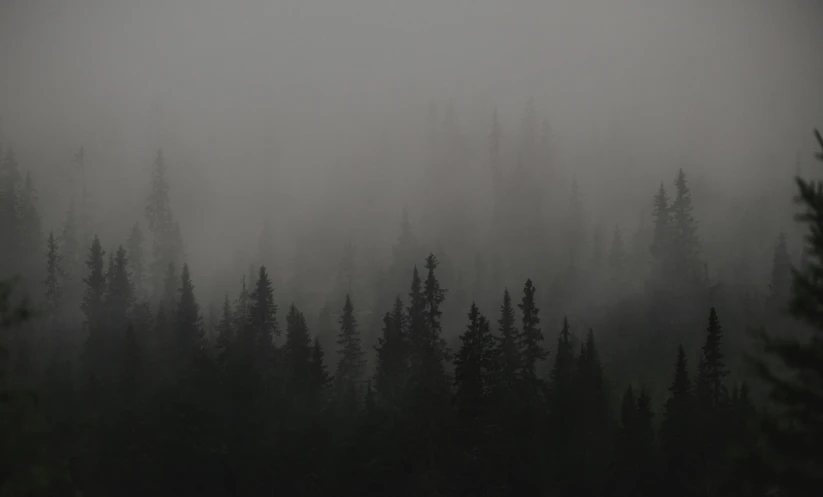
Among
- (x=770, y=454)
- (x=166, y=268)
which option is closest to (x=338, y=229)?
(x=166, y=268)

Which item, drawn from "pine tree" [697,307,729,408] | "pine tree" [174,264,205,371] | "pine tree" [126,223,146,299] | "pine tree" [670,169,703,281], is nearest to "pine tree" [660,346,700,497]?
"pine tree" [697,307,729,408]

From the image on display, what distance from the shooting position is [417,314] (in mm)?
72250

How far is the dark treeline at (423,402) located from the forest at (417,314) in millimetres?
143

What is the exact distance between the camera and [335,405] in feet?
218

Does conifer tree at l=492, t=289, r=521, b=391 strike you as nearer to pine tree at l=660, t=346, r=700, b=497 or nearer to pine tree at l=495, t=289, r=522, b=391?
pine tree at l=495, t=289, r=522, b=391

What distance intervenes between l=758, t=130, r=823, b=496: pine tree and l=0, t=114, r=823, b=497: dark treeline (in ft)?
0.12

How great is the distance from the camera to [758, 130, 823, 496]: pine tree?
13977mm

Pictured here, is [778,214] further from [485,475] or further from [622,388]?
[485,475]

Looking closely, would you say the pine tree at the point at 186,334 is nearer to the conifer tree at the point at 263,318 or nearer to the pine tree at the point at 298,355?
the conifer tree at the point at 263,318

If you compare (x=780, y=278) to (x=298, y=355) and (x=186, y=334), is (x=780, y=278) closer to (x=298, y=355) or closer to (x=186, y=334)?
(x=298, y=355)

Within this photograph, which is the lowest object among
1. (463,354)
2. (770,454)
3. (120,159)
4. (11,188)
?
(770,454)

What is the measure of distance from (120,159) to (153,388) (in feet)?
350

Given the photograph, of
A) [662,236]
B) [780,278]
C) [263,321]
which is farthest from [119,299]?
[780,278]

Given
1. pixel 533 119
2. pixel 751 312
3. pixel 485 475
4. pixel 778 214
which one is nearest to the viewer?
pixel 485 475
